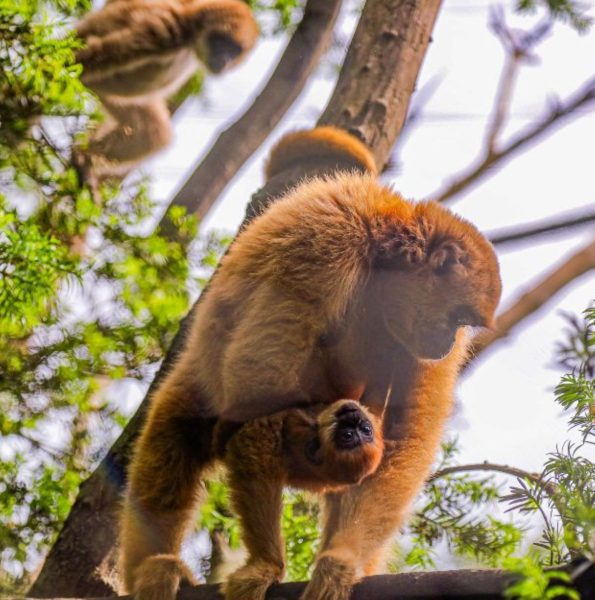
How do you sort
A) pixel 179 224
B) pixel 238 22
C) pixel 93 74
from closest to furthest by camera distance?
1. pixel 179 224
2. pixel 93 74
3. pixel 238 22

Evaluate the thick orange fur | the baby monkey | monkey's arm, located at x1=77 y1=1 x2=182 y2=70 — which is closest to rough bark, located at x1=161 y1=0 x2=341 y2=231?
the thick orange fur

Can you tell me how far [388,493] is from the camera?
370cm

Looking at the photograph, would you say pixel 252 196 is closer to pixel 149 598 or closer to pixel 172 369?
pixel 172 369

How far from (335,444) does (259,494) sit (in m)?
0.36

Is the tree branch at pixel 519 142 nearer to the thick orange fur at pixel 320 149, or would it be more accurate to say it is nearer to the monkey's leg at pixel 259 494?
the thick orange fur at pixel 320 149

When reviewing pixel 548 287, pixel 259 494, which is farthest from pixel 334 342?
pixel 548 287

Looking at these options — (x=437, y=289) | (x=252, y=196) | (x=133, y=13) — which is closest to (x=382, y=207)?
(x=437, y=289)

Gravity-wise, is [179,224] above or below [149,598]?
above

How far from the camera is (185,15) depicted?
9.39 metres

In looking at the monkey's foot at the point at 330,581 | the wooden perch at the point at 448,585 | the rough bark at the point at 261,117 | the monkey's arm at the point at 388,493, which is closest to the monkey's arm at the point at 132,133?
the rough bark at the point at 261,117

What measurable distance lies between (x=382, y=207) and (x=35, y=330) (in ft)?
6.74

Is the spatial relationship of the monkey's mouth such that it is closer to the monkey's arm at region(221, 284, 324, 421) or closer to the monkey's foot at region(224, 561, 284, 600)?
the monkey's arm at region(221, 284, 324, 421)

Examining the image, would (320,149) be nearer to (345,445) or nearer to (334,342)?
(334,342)

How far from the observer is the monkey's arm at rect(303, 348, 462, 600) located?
11.1 feet
